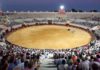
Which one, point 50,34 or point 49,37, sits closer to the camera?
point 49,37

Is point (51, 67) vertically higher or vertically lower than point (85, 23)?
lower

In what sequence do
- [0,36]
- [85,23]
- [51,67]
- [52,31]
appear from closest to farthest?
[51,67]
[0,36]
[52,31]
[85,23]

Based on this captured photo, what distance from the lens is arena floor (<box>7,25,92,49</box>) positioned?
3222cm

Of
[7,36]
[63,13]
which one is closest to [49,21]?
[63,13]

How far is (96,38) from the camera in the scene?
3506 centimetres

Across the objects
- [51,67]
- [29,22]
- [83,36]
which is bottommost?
[51,67]

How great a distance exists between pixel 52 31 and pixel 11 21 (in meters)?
8.49

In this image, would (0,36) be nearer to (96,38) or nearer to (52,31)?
(52,31)

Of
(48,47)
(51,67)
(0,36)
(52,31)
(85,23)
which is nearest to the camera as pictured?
(51,67)

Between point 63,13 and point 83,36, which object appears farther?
point 63,13

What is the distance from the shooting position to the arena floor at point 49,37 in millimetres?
32219

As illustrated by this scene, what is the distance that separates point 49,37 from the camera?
114ft

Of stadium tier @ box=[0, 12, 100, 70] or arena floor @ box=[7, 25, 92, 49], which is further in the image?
arena floor @ box=[7, 25, 92, 49]

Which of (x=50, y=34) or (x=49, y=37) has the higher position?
(x=50, y=34)
